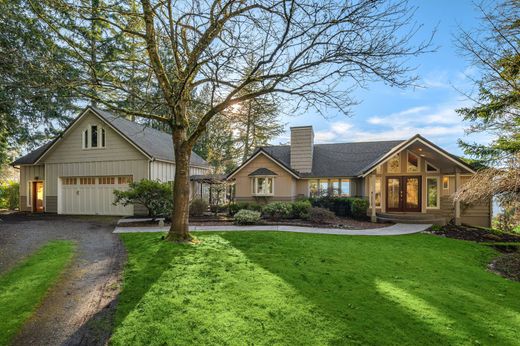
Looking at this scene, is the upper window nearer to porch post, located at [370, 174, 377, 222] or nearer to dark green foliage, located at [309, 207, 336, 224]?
dark green foliage, located at [309, 207, 336, 224]

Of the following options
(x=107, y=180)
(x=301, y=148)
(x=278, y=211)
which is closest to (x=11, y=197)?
(x=107, y=180)

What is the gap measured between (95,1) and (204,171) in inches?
700

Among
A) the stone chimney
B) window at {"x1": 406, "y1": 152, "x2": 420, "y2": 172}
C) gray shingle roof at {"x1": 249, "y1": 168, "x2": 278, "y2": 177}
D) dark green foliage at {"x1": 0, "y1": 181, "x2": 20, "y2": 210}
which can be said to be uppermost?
the stone chimney

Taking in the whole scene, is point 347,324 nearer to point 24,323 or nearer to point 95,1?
point 24,323

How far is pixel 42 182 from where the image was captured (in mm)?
18906

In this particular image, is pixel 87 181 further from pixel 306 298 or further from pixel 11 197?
pixel 306 298

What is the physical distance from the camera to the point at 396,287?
5816mm

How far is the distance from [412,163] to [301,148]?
7.23 metres

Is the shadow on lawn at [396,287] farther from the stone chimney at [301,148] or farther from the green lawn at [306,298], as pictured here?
the stone chimney at [301,148]

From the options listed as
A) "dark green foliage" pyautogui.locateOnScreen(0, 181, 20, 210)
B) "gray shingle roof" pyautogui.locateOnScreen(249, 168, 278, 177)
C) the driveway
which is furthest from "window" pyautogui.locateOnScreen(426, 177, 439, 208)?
"dark green foliage" pyautogui.locateOnScreen(0, 181, 20, 210)

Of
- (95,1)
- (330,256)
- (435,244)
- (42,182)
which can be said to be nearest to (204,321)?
(330,256)

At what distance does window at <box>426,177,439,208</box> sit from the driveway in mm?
16944

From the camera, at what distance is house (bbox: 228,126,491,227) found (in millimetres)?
15584

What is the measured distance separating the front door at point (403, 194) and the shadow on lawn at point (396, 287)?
24.5 ft
